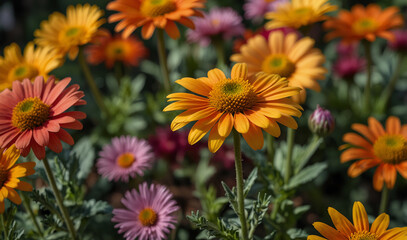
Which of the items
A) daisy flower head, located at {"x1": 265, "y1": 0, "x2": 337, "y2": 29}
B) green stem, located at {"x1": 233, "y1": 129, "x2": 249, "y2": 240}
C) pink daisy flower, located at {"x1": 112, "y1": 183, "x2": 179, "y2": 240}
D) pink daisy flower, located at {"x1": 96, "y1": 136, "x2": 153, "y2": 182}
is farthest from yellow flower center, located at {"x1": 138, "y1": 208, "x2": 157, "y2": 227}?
daisy flower head, located at {"x1": 265, "y1": 0, "x2": 337, "y2": 29}

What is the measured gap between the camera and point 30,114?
137 cm

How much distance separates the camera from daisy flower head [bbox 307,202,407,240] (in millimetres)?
1256

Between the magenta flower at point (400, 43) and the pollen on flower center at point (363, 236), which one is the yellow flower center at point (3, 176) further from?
the magenta flower at point (400, 43)

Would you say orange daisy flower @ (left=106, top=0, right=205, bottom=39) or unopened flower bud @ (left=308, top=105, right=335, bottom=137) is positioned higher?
orange daisy flower @ (left=106, top=0, right=205, bottom=39)

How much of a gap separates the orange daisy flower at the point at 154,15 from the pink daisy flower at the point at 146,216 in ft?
2.45

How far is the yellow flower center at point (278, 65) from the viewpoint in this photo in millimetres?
1809

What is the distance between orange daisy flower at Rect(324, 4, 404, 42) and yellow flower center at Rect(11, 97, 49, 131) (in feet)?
5.30

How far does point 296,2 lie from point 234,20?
485 mm

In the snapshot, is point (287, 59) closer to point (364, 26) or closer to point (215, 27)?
point (364, 26)

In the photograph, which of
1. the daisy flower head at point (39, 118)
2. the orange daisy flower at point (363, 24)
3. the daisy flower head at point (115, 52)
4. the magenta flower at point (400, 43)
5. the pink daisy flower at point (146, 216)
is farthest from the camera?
the daisy flower head at point (115, 52)

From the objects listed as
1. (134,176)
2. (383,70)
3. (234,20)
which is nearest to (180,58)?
(234,20)

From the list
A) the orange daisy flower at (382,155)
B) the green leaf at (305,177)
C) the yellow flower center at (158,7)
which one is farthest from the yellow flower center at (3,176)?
the orange daisy flower at (382,155)

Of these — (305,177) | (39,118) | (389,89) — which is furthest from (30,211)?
(389,89)

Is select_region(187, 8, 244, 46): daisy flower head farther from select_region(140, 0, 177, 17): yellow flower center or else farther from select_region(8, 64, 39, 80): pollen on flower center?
select_region(8, 64, 39, 80): pollen on flower center
